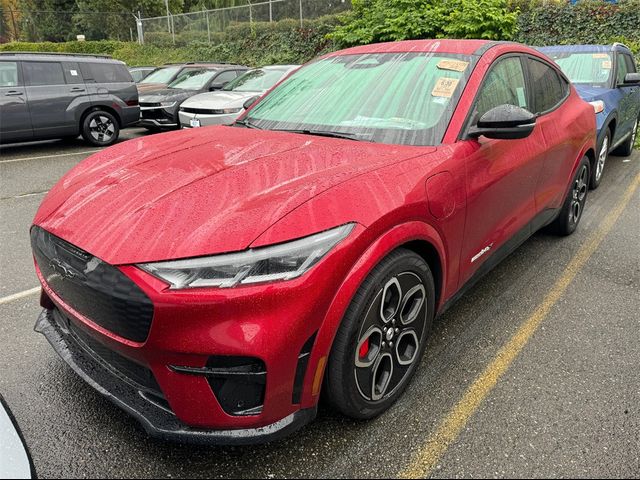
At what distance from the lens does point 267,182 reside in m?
2.00

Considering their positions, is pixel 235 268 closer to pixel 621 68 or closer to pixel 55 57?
pixel 621 68

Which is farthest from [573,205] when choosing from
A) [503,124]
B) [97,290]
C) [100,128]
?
[100,128]

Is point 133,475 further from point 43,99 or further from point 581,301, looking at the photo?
point 43,99

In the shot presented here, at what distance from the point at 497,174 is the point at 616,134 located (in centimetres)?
483

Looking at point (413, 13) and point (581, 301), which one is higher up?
point (413, 13)

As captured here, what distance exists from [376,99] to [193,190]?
1301 millimetres

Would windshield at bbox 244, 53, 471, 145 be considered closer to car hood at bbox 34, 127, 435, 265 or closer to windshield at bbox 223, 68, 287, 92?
car hood at bbox 34, 127, 435, 265

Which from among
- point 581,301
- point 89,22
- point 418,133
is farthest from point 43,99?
point 89,22

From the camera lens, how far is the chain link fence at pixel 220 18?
2075 centimetres

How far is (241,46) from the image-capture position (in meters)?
22.5

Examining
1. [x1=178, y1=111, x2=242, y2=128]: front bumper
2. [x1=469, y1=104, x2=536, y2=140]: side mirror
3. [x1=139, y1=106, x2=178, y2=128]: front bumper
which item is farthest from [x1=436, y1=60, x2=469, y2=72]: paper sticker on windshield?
[x1=139, y1=106, x2=178, y2=128]: front bumper

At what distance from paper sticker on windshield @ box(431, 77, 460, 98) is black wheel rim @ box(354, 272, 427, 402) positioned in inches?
42.9

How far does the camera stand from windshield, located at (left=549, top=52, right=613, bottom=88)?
6475 mm

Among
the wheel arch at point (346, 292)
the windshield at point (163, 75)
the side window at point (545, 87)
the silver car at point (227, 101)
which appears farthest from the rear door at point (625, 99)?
the windshield at point (163, 75)
